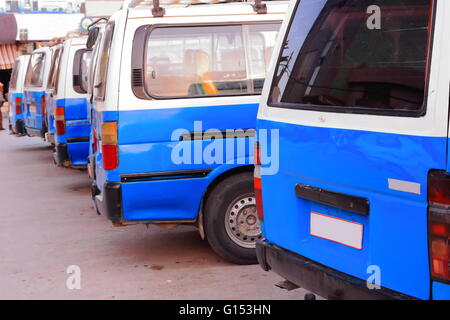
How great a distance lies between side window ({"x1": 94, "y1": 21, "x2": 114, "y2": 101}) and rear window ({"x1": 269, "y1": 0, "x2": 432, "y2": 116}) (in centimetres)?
237

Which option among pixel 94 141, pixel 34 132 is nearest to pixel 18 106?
pixel 34 132

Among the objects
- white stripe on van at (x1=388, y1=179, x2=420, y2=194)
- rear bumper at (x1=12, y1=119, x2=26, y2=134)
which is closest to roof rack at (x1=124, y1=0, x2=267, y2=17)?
white stripe on van at (x1=388, y1=179, x2=420, y2=194)

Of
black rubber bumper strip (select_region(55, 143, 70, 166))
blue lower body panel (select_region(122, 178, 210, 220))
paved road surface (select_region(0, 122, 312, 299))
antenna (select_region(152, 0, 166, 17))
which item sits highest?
antenna (select_region(152, 0, 166, 17))

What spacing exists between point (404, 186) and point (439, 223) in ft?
0.75

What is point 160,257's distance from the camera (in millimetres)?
6621

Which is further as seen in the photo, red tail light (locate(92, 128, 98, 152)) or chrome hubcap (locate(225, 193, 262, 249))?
red tail light (locate(92, 128, 98, 152))

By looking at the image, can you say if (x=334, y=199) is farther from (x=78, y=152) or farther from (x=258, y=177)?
(x=78, y=152)

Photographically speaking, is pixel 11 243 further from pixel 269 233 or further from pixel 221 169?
pixel 269 233

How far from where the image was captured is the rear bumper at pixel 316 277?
10.9ft

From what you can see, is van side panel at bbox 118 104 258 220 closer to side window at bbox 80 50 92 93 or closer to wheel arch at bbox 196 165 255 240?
wheel arch at bbox 196 165 255 240

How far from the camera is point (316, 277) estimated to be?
3678mm

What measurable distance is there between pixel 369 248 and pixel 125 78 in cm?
312

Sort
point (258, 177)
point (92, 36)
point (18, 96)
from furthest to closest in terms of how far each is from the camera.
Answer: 1. point (18, 96)
2. point (92, 36)
3. point (258, 177)

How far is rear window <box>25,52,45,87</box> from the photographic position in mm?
14829
